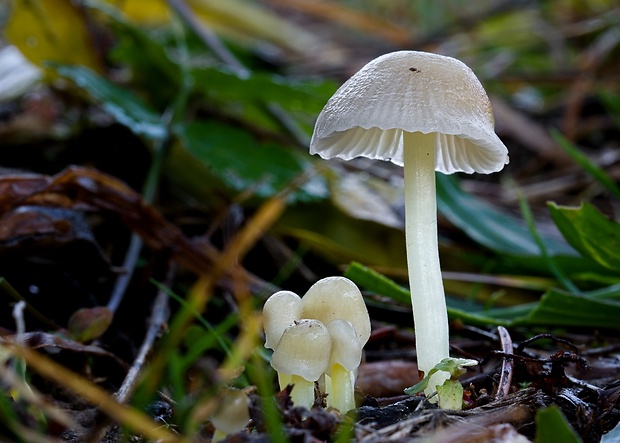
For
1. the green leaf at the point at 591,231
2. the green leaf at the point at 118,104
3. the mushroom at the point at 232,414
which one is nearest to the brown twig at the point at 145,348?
the mushroom at the point at 232,414

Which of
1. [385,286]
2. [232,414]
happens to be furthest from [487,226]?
[232,414]

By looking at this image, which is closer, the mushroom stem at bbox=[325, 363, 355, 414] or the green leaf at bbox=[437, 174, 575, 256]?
the mushroom stem at bbox=[325, 363, 355, 414]

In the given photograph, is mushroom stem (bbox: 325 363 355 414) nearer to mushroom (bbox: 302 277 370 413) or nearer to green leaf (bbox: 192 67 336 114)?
mushroom (bbox: 302 277 370 413)

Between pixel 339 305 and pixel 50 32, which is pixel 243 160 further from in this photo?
pixel 339 305

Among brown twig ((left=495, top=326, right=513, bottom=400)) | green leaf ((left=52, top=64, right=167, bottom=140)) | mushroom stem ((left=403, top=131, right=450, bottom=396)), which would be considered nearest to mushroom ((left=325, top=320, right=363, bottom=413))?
mushroom stem ((left=403, top=131, right=450, bottom=396))

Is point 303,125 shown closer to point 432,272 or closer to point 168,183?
point 168,183

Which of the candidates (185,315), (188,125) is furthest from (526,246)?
(185,315)
